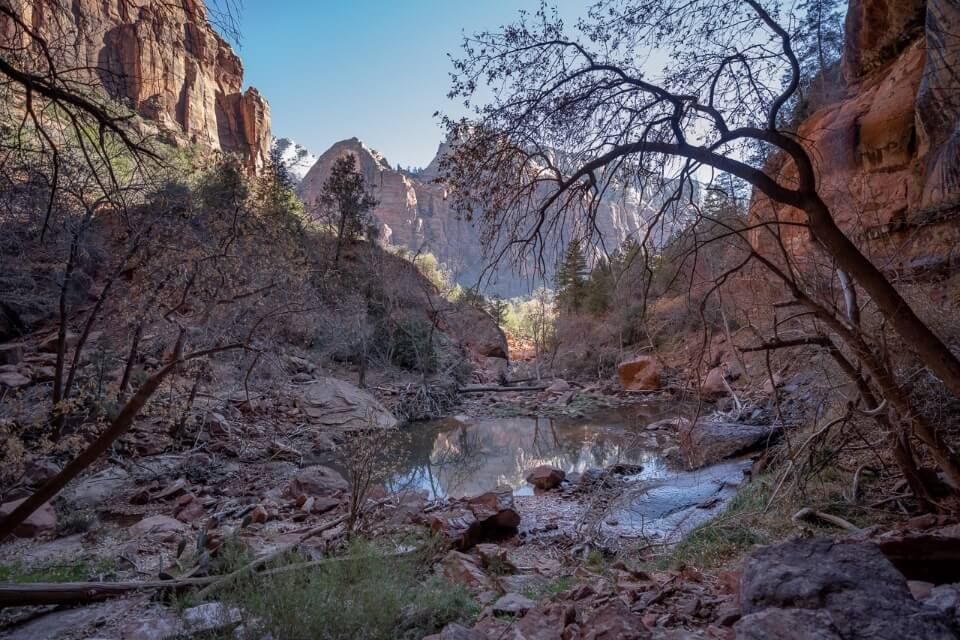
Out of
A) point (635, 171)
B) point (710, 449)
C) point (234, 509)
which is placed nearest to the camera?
point (635, 171)

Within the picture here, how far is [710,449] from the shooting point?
8430 millimetres

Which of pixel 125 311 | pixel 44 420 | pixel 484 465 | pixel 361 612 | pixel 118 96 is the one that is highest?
pixel 118 96

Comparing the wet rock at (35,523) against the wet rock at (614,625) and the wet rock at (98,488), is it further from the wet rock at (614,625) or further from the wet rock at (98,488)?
the wet rock at (614,625)

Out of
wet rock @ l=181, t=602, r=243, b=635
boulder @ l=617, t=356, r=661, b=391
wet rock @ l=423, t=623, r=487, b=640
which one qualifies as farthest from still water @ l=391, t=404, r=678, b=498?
wet rock @ l=423, t=623, r=487, b=640

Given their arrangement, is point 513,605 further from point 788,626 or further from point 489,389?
point 489,389

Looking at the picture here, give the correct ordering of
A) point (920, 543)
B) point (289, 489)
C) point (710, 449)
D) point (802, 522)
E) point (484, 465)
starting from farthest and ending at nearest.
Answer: point (484, 465), point (710, 449), point (289, 489), point (802, 522), point (920, 543)

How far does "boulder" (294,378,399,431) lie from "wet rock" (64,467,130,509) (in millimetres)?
4319

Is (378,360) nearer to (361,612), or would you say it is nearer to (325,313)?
(325,313)

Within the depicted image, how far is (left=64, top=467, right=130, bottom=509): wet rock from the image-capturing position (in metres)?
6.41

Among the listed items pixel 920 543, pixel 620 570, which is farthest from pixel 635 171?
pixel 620 570

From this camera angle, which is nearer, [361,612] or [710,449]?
[361,612]

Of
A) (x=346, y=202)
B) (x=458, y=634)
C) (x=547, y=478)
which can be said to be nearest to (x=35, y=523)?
(x=458, y=634)

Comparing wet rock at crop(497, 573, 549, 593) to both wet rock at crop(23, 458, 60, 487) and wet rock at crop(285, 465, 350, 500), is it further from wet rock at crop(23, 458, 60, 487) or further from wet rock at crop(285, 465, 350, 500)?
wet rock at crop(23, 458, 60, 487)

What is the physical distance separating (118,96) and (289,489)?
5706 millimetres
